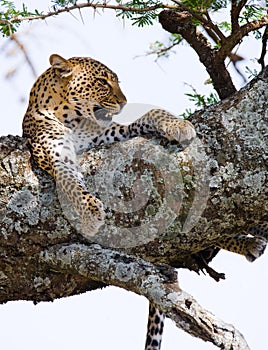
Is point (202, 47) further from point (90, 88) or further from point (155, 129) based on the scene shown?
point (155, 129)

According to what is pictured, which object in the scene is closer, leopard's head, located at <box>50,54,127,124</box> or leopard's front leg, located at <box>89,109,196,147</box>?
leopard's front leg, located at <box>89,109,196,147</box>

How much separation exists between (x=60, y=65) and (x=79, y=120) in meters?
0.43

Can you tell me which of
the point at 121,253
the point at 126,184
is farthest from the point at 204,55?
the point at 121,253

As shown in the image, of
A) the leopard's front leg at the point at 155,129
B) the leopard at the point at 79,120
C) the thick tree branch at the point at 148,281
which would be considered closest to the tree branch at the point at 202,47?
the leopard at the point at 79,120

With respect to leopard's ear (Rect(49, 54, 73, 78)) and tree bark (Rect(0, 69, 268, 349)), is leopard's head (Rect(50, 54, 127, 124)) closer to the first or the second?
leopard's ear (Rect(49, 54, 73, 78))

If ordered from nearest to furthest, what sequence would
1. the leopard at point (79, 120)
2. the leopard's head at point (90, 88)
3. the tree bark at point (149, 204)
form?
the tree bark at point (149, 204), the leopard at point (79, 120), the leopard's head at point (90, 88)

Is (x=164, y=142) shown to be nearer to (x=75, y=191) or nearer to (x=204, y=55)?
(x=75, y=191)

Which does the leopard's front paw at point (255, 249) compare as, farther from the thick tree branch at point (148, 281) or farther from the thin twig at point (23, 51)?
the thin twig at point (23, 51)

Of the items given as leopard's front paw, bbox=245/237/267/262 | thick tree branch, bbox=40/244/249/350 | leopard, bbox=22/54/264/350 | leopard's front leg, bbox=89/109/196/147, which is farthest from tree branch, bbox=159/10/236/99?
thick tree branch, bbox=40/244/249/350

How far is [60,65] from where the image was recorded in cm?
532

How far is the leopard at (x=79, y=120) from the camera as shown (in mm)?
4699

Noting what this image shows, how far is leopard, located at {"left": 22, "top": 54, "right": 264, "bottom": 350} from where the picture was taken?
4699mm

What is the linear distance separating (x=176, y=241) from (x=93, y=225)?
1.51ft

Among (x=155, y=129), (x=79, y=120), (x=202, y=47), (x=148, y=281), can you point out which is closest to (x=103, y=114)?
(x=79, y=120)
